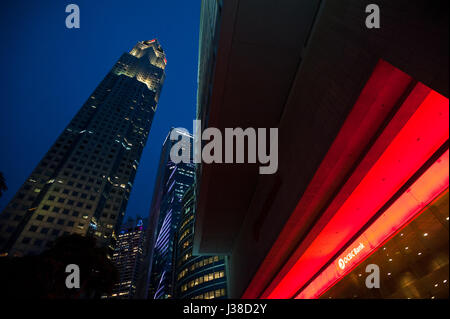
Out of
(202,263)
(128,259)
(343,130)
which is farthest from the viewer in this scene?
(128,259)

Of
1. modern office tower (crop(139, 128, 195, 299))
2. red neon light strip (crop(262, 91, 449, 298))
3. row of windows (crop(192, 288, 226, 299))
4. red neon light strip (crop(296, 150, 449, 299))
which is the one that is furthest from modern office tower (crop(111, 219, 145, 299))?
red neon light strip (crop(296, 150, 449, 299))

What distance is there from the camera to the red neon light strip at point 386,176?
11.4 feet

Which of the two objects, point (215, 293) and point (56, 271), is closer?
point (56, 271)

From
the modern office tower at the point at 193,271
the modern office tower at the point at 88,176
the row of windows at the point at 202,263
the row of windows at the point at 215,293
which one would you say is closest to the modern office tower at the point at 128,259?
the modern office tower at the point at 88,176

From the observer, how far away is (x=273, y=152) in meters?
8.06

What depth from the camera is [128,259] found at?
184m

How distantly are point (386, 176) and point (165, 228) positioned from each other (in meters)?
128

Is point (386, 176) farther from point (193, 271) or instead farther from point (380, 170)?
point (193, 271)

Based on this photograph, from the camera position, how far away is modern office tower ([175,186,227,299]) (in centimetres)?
5594

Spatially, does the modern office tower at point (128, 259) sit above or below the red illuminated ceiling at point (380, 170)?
above

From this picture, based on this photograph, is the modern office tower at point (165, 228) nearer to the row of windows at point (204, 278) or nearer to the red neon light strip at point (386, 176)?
the row of windows at point (204, 278)

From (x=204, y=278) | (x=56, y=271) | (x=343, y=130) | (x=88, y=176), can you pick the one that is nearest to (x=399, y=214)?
(x=343, y=130)

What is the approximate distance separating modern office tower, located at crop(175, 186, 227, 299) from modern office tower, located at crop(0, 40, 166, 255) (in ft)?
83.1

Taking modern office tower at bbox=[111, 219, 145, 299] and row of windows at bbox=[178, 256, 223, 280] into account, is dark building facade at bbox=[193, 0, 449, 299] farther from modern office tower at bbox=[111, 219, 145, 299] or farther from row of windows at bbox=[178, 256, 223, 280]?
modern office tower at bbox=[111, 219, 145, 299]
